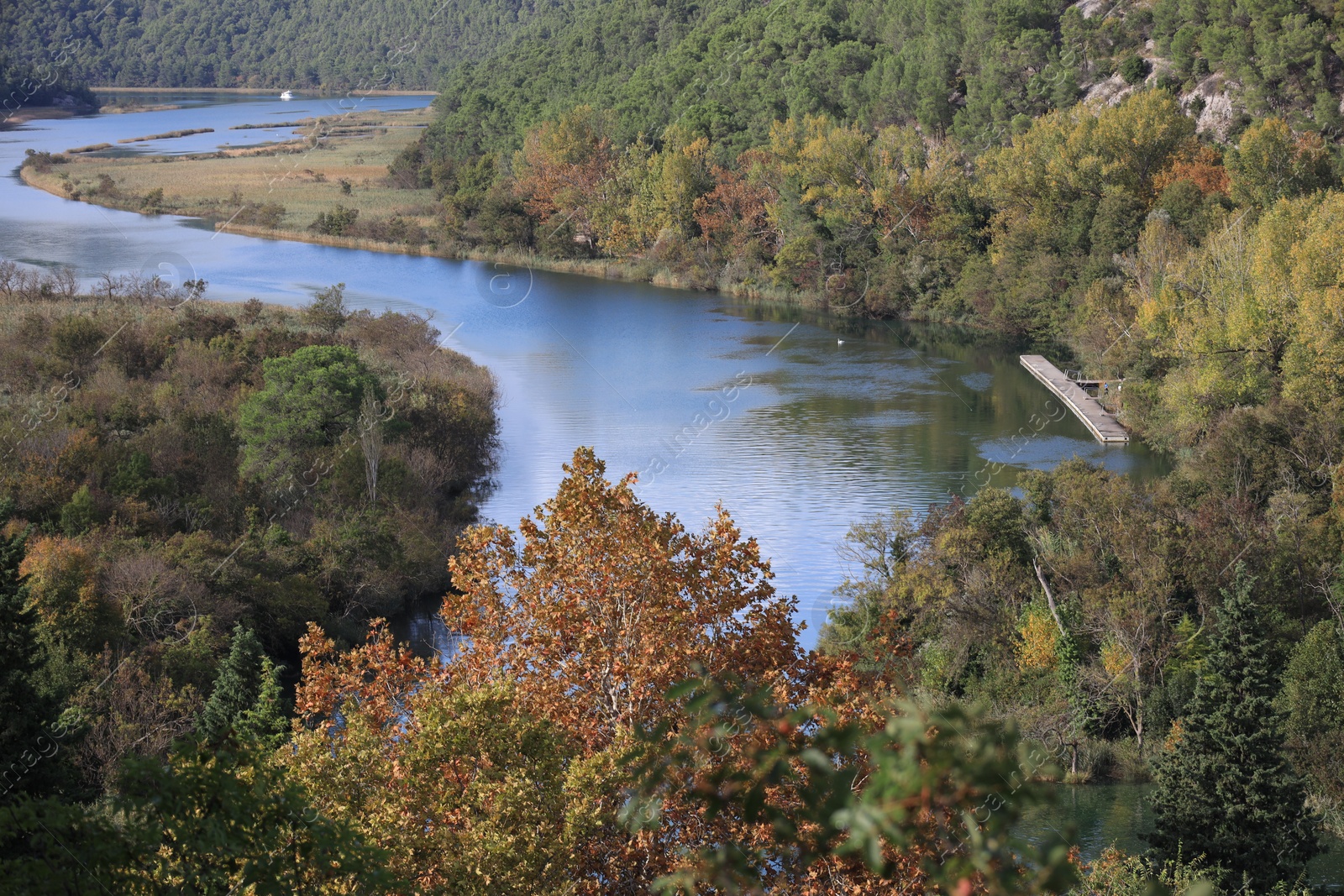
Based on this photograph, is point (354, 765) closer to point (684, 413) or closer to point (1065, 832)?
point (1065, 832)

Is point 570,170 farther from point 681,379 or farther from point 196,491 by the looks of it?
point 196,491

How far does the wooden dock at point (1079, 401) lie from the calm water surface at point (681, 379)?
558mm

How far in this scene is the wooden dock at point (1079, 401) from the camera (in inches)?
1487

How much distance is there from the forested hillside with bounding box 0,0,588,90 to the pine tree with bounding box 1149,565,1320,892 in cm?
3736

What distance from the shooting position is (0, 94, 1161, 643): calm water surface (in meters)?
32.9

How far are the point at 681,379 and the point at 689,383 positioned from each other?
0.66m

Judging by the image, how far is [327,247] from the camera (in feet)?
221

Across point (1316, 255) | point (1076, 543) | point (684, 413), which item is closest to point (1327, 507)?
point (1076, 543)

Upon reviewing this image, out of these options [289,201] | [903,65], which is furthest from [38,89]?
[903,65]

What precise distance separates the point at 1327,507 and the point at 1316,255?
362 inches

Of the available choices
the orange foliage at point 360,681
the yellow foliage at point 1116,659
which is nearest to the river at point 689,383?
the yellow foliage at point 1116,659

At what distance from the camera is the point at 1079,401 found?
136 feet

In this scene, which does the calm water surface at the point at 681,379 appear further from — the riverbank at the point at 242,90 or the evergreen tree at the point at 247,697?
the evergreen tree at the point at 247,697

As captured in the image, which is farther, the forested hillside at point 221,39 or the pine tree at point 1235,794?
the forested hillside at point 221,39
